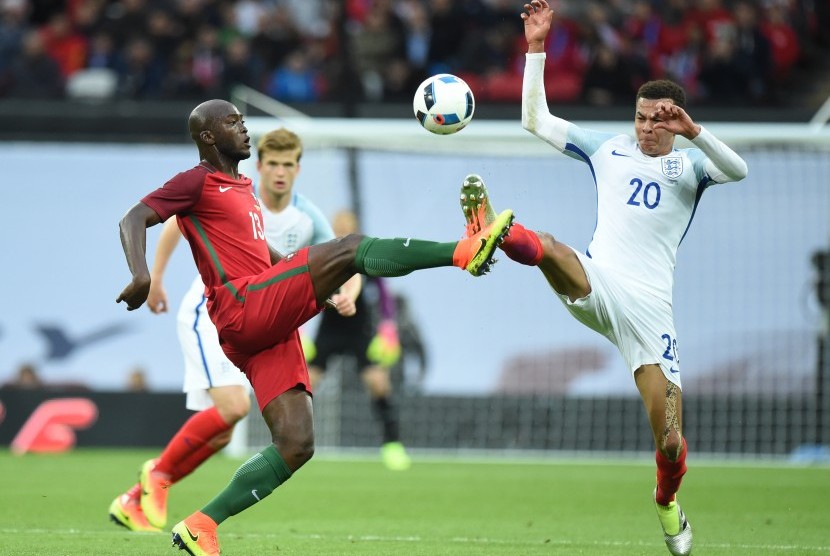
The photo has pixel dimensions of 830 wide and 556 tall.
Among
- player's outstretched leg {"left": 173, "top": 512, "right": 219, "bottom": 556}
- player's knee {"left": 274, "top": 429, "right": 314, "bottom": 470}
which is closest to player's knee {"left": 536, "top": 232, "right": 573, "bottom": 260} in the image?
player's knee {"left": 274, "top": 429, "right": 314, "bottom": 470}

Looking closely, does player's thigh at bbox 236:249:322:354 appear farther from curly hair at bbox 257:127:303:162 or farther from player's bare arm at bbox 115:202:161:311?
curly hair at bbox 257:127:303:162

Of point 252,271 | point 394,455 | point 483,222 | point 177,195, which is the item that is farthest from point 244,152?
point 394,455

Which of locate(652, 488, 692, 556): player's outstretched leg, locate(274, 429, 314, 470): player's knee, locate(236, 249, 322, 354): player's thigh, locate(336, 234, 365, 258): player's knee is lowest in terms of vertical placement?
locate(652, 488, 692, 556): player's outstretched leg

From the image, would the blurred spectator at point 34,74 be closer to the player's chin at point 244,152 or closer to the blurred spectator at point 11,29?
the blurred spectator at point 11,29

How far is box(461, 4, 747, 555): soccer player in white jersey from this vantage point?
21.9 ft

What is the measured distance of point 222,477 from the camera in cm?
1184

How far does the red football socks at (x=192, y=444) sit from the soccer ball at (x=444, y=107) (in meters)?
2.25

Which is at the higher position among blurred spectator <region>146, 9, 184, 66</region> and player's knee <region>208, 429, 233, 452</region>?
blurred spectator <region>146, 9, 184, 66</region>

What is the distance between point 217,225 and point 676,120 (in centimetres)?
231

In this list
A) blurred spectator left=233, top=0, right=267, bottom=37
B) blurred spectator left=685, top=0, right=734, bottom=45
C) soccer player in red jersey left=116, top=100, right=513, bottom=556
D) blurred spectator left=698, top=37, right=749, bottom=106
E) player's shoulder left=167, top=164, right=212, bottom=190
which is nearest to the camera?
soccer player in red jersey left=116, top=100, right=513, bottom=556

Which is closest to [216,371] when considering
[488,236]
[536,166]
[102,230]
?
[488,236]

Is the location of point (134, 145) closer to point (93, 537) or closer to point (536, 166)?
point (536, 166)

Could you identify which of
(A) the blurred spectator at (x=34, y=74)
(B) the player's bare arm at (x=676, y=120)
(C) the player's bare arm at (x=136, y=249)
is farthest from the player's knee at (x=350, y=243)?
(A) the blurred spectator at (x=34, y=74)

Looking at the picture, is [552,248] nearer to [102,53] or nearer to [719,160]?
[719,160]
